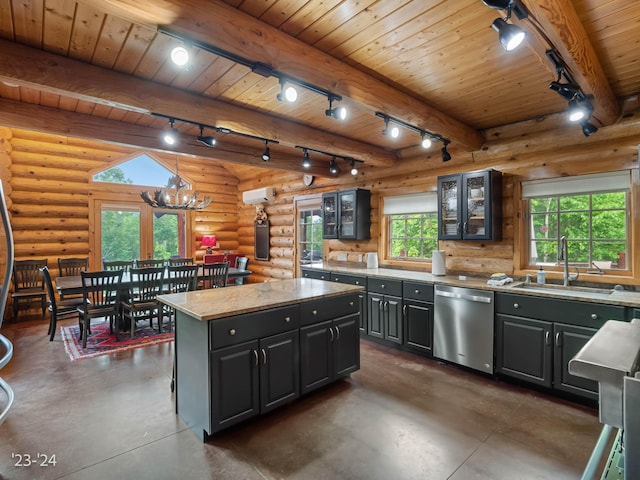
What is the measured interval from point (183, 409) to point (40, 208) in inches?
201

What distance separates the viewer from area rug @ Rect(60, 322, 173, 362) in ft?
12.9

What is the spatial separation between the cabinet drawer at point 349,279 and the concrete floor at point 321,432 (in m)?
1.29

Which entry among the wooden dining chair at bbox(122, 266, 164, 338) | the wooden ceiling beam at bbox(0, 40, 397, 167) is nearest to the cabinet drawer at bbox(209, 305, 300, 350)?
the wooden ceiling beam at bbox(0, 40, 397, 167)

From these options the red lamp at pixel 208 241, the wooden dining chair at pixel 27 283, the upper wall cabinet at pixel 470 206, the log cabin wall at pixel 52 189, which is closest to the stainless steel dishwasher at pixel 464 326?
the upper wall cabinet at pixel 470 206

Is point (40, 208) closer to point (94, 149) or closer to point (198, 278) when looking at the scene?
point (94, 149)

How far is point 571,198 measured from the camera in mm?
3451

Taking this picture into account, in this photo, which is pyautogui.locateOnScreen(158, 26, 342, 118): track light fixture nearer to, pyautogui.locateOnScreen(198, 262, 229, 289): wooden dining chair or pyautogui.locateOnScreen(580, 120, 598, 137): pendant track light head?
pyautogui.locateOnScreen(580, 120, 598, 137): pendant track light head

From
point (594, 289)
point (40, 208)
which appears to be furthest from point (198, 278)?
point (594, 289)

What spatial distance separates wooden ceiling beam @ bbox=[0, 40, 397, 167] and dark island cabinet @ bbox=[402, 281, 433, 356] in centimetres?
204

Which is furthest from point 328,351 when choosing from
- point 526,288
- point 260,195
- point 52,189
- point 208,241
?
point 52,189

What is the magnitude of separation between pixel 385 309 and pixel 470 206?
1.58 m

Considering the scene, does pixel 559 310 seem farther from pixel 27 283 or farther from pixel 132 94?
pixel 27 283

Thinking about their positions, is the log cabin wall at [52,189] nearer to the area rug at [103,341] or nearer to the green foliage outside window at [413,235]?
the area rug at [103,341]

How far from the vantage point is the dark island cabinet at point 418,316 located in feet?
12.3
